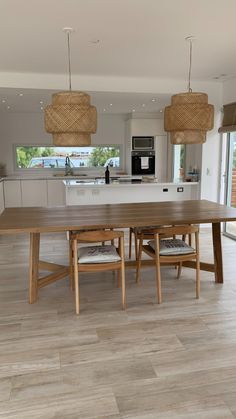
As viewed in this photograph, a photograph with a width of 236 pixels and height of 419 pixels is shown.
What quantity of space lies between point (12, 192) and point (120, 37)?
4759 mm

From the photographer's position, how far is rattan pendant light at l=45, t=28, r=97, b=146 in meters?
2.86

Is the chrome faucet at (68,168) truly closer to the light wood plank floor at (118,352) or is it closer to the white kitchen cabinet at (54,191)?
the white kitchen cabinet at (54,191)

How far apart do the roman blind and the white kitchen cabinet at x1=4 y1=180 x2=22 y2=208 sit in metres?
4.37

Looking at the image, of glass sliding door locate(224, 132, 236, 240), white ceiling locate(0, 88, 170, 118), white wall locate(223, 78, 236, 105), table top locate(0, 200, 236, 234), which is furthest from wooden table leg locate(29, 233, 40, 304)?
white wall locate(223, 78, 236, 105)

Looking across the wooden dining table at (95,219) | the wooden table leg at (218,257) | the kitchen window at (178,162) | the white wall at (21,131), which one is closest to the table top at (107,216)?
the wooden dining table at (95,219)

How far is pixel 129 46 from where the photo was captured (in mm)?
3617

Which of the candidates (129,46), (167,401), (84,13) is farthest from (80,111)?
(167,401)

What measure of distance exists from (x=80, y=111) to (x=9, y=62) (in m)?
2.02

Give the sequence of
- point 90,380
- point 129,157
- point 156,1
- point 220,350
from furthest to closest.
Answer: point 129,157 < point 156,1 < point 220,350 < point 90,380

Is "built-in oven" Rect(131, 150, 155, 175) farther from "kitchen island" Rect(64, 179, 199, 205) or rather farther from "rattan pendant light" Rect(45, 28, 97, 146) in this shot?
"rattan pendant light" Rect(45, 28, 97, 146)

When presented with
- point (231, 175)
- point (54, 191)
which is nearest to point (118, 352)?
point (231, 175)

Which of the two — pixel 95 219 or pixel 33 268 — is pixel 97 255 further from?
pixel 33 268

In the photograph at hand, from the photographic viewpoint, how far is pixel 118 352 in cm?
236

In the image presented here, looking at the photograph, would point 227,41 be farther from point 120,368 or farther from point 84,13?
point 120,368
